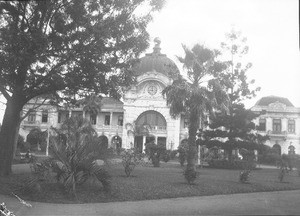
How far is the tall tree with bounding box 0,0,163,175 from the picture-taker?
12.2 m

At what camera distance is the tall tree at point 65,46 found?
12.2m

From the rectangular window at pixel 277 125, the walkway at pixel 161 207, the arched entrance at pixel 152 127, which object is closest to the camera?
the walkway at pixel 161 207

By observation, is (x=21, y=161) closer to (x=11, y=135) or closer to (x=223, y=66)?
(x=11, y=135)

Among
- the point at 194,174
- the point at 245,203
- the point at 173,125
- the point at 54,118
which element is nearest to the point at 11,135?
the point at 194,174

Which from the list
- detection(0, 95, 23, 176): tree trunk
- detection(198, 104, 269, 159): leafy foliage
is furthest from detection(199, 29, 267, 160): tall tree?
detection(0, 95, 23, 176): tree trunk

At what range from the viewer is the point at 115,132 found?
5278 cm

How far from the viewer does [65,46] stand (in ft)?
44.8

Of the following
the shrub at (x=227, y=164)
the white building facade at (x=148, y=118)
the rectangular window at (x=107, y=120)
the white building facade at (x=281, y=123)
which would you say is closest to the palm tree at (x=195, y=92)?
the shrub at (x=227, y=164)

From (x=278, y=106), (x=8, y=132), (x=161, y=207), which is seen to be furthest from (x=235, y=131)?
(x=278, y=106)

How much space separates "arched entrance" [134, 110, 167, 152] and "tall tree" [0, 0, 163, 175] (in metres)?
34.2

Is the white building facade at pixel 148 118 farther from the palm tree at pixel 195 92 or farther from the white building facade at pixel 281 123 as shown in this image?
the palm tree at pixel 195 92

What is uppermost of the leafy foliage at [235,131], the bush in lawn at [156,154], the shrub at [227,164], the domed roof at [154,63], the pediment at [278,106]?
the domed roof at [154,63]

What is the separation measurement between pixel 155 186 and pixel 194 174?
192cm

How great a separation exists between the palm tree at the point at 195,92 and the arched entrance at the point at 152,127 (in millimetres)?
27852
